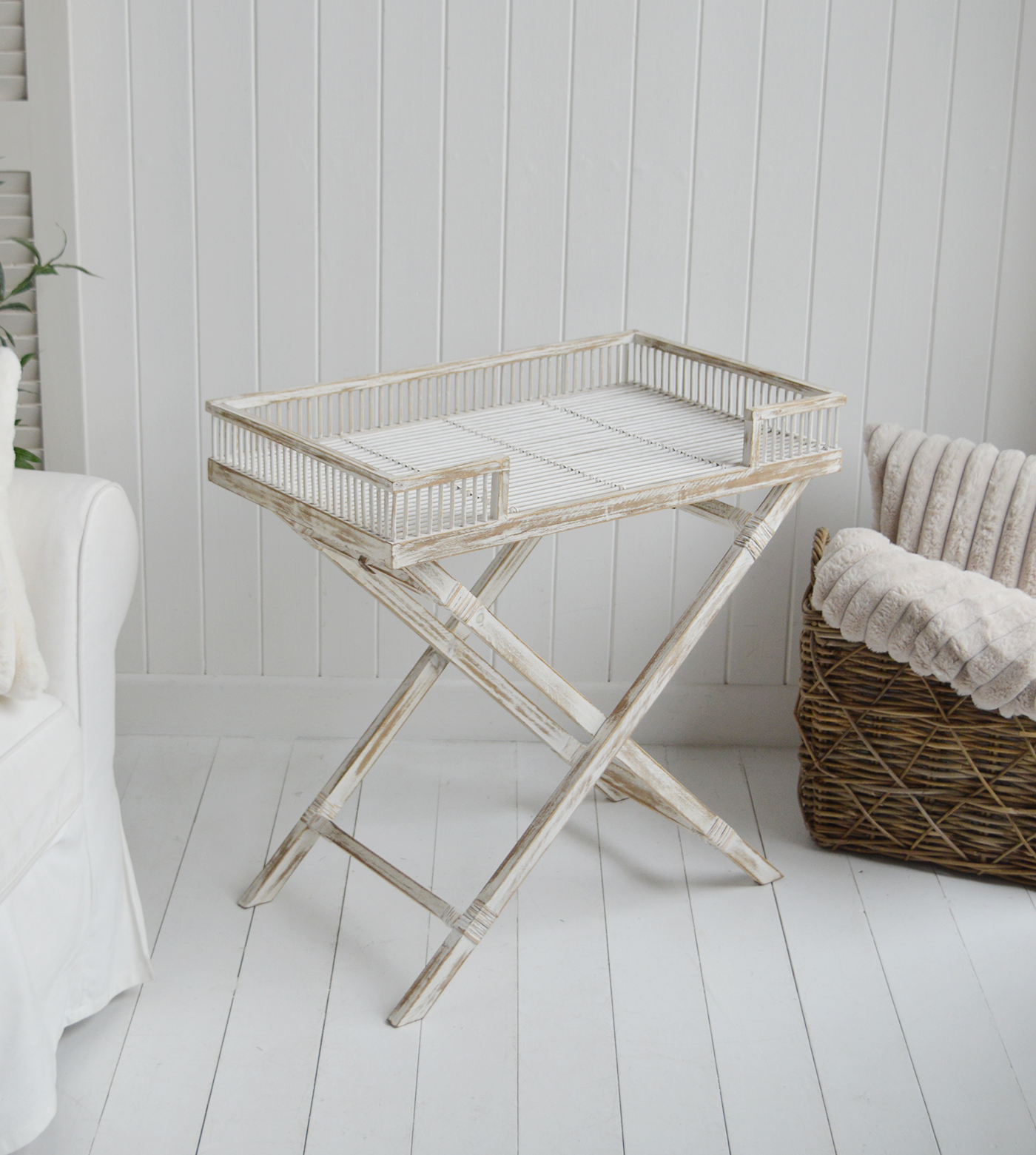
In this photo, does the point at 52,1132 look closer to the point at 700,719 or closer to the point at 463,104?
the point at 700,719

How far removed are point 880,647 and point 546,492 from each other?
632 millimetres

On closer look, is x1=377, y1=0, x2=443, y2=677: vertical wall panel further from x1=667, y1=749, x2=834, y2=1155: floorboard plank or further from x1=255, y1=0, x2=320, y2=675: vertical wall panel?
x1=667, y1=749, x2=834, y2=1155: floorboard plank

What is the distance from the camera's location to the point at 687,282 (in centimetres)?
229

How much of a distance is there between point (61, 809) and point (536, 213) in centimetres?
127

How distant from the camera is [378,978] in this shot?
71.3 inches

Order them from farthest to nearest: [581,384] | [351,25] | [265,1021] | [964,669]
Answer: [351,25] < [581,384] < [964,669] < [265,1021]

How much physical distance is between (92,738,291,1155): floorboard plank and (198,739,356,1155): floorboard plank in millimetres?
21

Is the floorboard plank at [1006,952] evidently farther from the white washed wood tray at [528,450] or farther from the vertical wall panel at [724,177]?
the vertical wall panel at [724,177]

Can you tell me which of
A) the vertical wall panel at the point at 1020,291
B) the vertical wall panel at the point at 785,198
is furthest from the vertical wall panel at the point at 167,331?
the vertical wall panel at the point at 1020,291

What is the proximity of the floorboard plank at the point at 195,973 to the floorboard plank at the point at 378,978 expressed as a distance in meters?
0.15

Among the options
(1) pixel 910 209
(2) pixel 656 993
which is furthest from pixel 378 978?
(1) pixel 910 209

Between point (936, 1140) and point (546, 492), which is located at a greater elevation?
point (546, 492)

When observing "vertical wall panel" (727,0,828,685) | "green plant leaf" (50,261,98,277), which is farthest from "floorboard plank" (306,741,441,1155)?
"green plant leaf" (50,261,98,277)

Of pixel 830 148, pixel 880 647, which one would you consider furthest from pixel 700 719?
pixel 830 148
